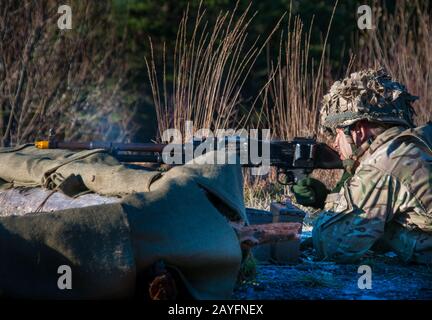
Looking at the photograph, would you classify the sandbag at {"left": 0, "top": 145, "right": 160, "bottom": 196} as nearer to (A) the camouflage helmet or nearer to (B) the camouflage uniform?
(B) the camouflage uniform

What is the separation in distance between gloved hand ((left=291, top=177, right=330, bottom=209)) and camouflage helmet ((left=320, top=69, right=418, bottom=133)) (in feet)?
1.60

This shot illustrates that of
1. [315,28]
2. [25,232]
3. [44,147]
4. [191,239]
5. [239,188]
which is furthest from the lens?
[315,28]

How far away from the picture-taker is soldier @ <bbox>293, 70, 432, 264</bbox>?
4.85 meters

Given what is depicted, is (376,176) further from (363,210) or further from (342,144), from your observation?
(342,144)

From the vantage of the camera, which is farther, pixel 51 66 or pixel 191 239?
pixel 51 66

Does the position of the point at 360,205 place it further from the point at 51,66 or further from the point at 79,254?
the point at 51,66

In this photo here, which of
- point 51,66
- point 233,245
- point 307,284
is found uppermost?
point 51,66

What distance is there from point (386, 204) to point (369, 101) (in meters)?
0.70

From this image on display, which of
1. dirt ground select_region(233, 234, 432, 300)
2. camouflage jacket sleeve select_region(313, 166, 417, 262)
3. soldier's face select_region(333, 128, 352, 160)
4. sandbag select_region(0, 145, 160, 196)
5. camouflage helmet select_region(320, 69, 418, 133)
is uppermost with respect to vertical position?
camouflage helmet select_region(320, 69, 418, 133)

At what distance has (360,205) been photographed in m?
4.85

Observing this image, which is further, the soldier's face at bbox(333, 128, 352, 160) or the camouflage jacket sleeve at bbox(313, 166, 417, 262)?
the soldier's face at bbox(333, 128, 352, 160)

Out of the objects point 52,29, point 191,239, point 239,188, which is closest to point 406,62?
point 52,29

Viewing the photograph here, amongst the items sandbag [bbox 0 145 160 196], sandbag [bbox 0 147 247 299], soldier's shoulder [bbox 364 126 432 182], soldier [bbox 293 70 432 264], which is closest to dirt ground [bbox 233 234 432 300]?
soldier [bbox 293 70 432 264]
